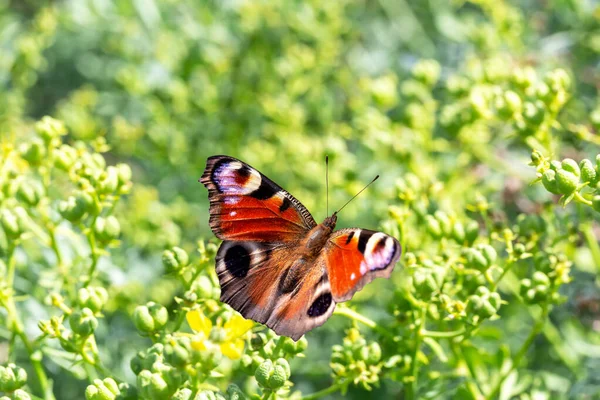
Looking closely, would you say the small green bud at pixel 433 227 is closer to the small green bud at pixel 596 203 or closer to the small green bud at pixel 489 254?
the small green bud at pixel 489 254

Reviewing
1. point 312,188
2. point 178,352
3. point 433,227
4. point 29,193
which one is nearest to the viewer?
point 178,352

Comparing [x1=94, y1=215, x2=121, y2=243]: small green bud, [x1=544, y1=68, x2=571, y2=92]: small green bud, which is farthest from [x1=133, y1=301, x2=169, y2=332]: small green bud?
[x1=544, y1=68, x2=571, y2=92]: small green bud

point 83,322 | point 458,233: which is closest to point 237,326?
point 83,322

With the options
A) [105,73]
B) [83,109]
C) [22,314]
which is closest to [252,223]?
[22,314]

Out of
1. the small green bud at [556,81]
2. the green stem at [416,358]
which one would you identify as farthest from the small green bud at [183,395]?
the small green bud at [556,81]

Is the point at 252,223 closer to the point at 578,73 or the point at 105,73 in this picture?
the point at 578,73

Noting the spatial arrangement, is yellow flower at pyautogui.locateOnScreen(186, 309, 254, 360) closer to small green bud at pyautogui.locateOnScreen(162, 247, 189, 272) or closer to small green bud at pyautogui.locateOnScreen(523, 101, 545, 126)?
small green bud at pyautogui.locateOnScreen(162, 247, 189, 272)

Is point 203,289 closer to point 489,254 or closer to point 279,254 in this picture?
point 279,254
